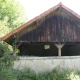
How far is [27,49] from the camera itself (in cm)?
1861

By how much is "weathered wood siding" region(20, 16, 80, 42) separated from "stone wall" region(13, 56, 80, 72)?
51.0 inches

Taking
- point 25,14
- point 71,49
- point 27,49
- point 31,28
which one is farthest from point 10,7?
point 31,28

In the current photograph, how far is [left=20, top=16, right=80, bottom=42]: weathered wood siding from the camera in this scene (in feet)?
41.2

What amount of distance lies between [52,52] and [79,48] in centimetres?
359

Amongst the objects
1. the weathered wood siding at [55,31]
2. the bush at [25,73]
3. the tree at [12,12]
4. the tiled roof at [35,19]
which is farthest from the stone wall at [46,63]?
the tree at [12,12]

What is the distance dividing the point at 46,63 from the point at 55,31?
2.27m

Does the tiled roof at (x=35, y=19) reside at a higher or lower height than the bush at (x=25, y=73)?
higher

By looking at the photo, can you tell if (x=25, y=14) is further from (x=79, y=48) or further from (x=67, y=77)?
(x=67, y=77)

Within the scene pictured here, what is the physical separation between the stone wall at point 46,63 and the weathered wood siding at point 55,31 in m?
1.29

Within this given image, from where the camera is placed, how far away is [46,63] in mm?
12109

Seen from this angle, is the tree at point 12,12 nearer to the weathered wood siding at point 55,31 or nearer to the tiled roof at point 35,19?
the weathered wood siding at point 55,31

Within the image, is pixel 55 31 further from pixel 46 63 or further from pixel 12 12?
pixel 12 12

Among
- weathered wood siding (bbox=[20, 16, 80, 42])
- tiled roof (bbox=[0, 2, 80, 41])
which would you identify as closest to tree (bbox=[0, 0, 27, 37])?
weathered wood siding (bbox=[20, 16, 80, 42])

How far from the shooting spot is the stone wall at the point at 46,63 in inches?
469
